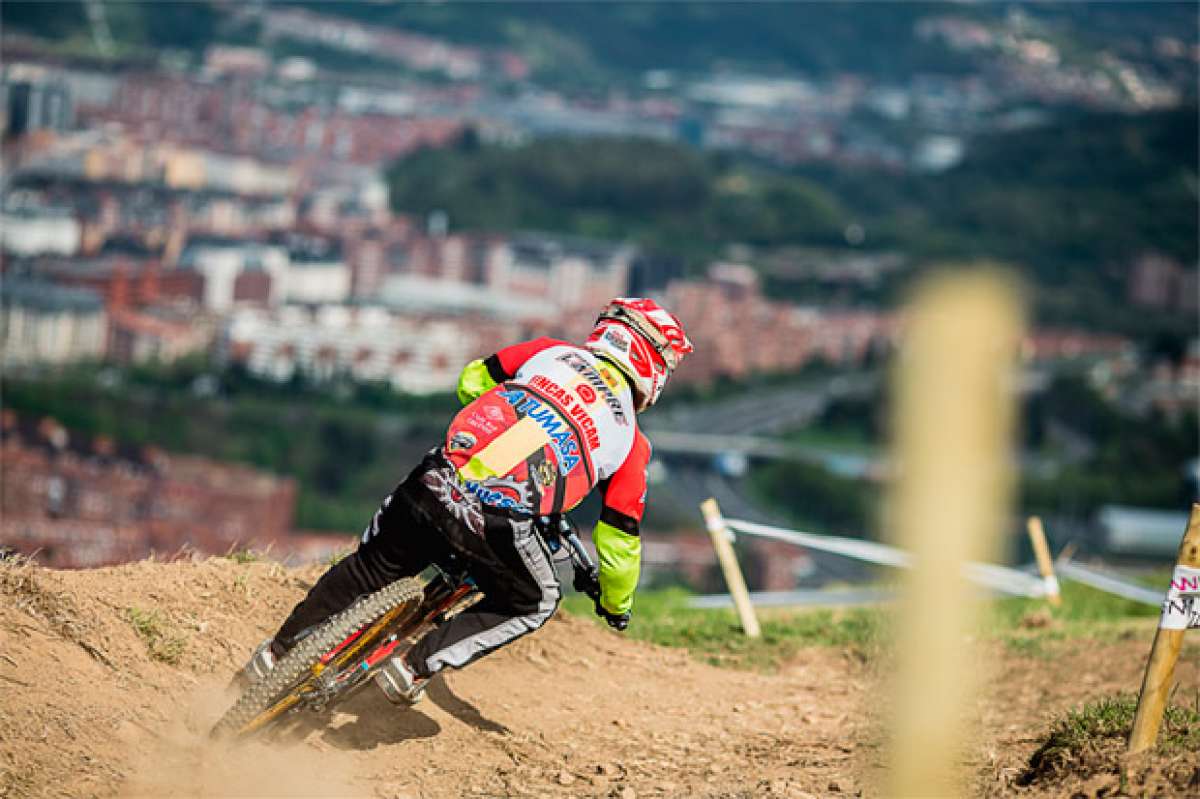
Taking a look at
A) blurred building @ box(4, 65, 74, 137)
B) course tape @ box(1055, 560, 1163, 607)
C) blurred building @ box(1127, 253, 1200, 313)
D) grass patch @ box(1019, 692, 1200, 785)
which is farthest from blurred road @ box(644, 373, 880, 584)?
blurred building @ box(4, 65, 74, 137)

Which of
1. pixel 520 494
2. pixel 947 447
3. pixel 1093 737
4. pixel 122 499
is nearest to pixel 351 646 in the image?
pixel 520 494

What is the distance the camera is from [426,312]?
4690 inches

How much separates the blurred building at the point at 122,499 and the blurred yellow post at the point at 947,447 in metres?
61.9

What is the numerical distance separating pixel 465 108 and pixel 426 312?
63.0m

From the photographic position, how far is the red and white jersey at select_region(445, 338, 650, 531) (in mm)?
5664

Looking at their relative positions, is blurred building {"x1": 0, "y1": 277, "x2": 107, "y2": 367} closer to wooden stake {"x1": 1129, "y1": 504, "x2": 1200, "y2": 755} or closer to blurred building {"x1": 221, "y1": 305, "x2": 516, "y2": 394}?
blurred building {"x1": 221, "y1": 305, "x2": 516, "y2": 394}

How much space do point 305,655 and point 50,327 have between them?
97783mm

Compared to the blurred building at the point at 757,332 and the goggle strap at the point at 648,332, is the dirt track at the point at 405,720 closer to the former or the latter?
the goggle strap at the point at 648,332

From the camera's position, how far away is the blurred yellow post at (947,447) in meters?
2.50

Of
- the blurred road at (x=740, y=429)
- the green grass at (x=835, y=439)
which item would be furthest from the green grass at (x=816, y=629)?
the green grass at (x=835, y=439)

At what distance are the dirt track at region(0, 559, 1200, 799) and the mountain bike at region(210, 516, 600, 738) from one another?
7.8 inches

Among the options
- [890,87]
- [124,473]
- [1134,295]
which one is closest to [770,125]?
[890,87]

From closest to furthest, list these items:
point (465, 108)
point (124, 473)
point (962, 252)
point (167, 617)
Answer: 1. point (167, 617)
2. point (124, 473)
3. point (962, 252)
4. point (465, 108)

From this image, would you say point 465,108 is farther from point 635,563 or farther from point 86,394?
point 635,563
